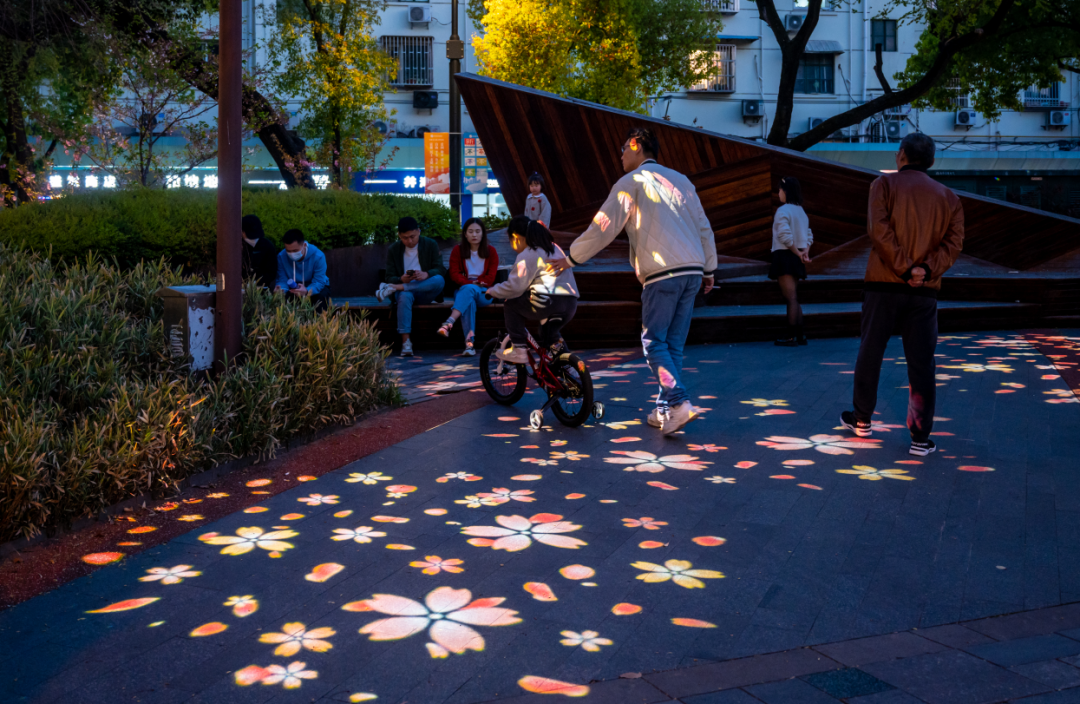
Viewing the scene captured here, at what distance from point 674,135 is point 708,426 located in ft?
29.0

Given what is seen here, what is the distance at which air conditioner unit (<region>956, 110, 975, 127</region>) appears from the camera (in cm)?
3650

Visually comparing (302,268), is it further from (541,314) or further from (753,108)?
(753,108)

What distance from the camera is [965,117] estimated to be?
36562 mm

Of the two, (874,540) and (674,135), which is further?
(674,135)

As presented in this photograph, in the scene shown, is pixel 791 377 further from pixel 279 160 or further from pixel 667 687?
pixel 279 160

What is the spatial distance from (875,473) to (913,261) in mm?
1296

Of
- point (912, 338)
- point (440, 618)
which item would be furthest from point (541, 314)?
point (440, 618)

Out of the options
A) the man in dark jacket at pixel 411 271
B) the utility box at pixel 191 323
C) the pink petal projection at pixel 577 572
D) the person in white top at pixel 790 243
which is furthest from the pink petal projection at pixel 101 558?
the person in white top at pixel 790 243

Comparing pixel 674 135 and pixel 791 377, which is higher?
pixel 674 135

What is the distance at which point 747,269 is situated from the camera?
14156 millimetres

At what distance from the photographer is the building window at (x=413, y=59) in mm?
35188

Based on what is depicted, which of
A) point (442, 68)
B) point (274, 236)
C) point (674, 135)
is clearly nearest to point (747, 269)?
point (674, 135)

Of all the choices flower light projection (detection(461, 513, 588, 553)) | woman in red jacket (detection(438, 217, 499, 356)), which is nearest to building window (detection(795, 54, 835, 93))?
woman in red jacket (detection(438, 217, 499, 356))

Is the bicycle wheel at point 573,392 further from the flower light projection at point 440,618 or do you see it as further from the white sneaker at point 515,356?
the flower light projection at point 440,618
